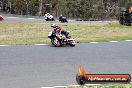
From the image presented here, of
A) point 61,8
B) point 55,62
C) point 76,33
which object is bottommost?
point 55,62

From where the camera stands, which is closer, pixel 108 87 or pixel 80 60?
pixel 108 87

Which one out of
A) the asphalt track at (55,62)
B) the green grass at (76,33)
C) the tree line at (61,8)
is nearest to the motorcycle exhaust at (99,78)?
the asphalt track at (55,62)

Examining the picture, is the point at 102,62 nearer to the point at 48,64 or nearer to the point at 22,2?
the point at 48,64

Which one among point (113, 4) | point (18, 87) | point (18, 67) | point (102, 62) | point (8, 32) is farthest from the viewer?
point (113, 4)

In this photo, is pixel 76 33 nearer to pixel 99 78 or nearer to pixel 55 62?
pixel 55 62

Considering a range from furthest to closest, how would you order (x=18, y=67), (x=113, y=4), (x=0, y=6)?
1. (x=113, y=4)
2. (x=0, y=6)
3. (x=18, y=67)

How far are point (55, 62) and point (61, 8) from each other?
140 feet

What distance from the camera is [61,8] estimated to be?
187 ft

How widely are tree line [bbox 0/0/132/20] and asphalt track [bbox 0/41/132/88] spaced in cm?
3692

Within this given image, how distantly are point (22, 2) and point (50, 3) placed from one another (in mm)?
4353

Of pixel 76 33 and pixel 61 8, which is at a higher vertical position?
pixel 61 8

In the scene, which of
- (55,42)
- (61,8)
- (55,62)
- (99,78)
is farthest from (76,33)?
(61,8)

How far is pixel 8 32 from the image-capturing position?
2508 centimetres

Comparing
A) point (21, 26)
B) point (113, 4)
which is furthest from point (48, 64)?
point (113, 4)
